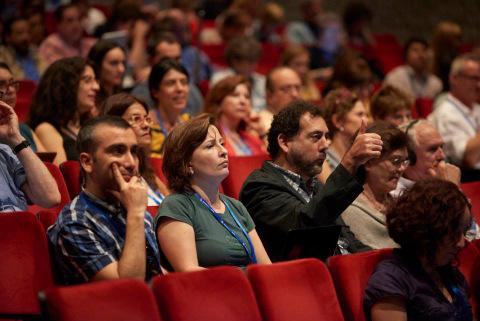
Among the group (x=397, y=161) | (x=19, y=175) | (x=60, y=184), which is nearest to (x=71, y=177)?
(x=60, y=184)

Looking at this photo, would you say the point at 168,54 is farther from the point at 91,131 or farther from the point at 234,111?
the point at 91,131

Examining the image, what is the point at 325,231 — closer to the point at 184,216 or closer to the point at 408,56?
the point at 184,216

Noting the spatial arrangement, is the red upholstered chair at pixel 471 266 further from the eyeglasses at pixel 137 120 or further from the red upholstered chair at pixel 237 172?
the eyeglasses at pixel 137 120

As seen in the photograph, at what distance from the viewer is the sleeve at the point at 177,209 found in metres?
2.04

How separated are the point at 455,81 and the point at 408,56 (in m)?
0.98

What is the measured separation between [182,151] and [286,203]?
1.08ft

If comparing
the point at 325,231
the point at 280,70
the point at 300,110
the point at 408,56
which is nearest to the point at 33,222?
the point at 325,231

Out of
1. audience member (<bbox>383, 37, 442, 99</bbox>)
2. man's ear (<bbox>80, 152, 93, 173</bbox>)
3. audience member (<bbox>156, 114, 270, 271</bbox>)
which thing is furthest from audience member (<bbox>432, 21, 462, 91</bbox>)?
man's ear (<bbox>80, 152, 93, 173</bbox>)

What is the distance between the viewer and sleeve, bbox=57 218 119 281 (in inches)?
72.2

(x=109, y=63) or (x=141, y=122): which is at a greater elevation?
(x=109, y=63)

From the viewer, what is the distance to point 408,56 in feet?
15.9

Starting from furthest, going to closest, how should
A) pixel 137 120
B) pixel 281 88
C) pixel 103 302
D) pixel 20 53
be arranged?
1. pixel 20 53
2. pixel 281 88
3. pixel 137 120
4. pixel 103 302

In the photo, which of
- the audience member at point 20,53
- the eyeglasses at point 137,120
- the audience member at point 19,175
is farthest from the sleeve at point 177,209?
the audience member at point 20,53

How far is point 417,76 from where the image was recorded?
480 cm
